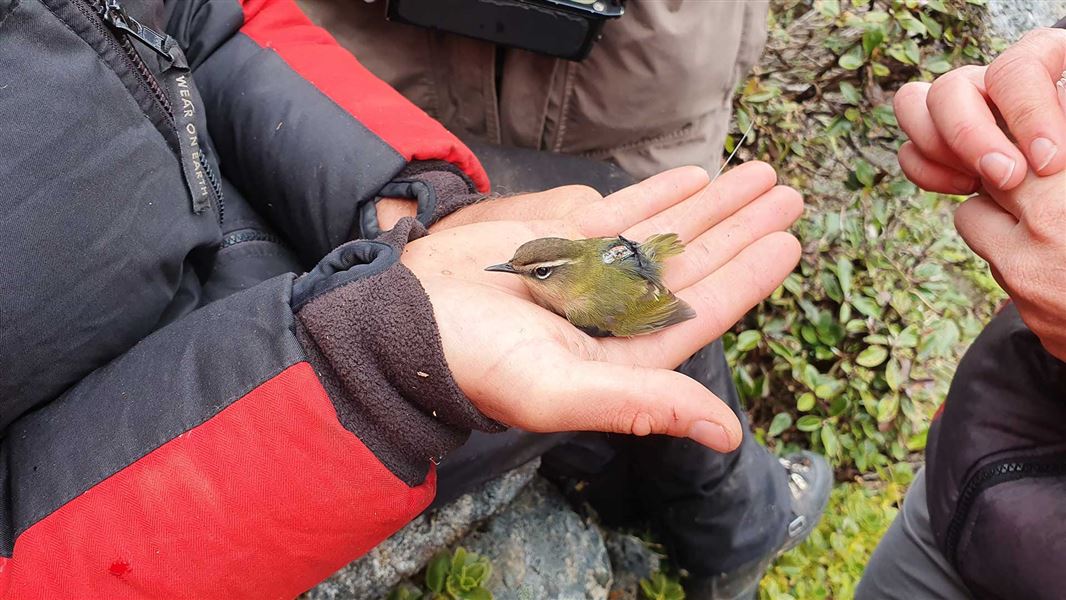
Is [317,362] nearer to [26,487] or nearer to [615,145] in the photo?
[26,487]

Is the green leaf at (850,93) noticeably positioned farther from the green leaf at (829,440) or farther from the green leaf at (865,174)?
the green leaf at (829,440)

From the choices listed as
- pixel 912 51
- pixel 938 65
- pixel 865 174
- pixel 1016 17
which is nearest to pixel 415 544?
pixel 865 174

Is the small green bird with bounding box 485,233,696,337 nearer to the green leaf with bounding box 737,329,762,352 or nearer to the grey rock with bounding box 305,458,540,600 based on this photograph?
the grey rock with bounding box 305,458,540,600

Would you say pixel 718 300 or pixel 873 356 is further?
pixel 873 356

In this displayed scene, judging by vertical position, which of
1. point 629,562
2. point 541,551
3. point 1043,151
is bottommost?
point 629,562

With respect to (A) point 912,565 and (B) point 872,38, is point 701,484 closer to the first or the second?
(A) point 912,565

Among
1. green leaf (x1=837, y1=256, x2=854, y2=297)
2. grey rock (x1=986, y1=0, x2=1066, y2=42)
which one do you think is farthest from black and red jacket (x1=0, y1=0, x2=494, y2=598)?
grey rock (x1=986, y1=0, x2=1066, y2=42)
